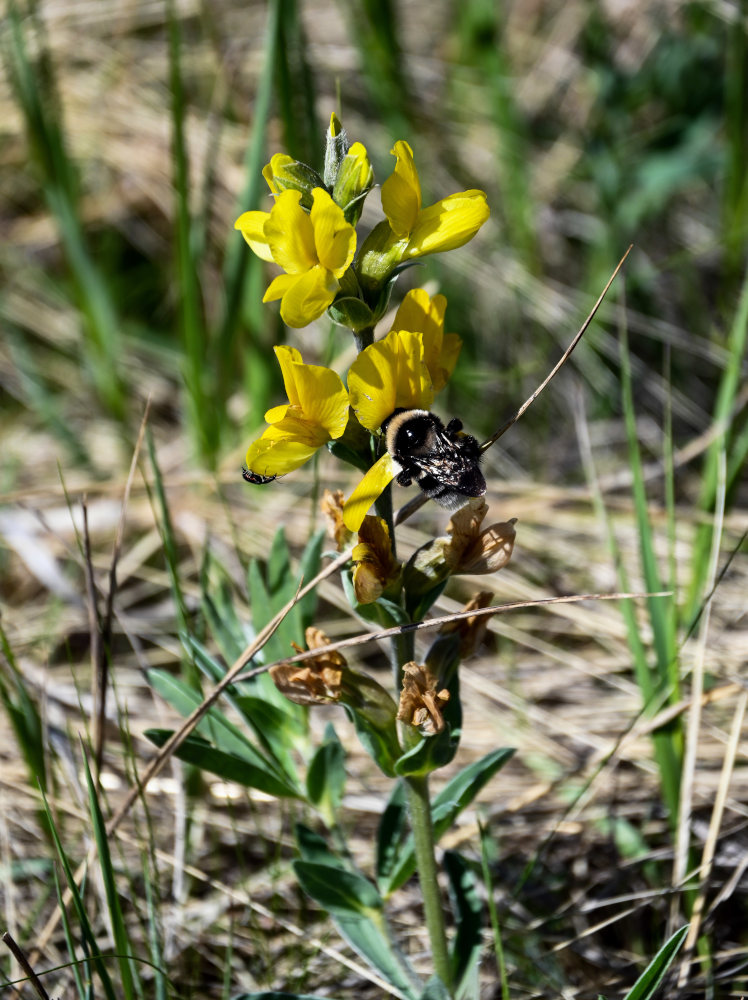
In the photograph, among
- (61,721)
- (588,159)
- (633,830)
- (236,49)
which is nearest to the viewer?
(633,830)

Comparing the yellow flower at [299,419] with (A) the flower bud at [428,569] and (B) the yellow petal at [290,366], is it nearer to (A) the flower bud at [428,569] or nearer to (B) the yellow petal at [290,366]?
(B) the yellow petal at [290,366]

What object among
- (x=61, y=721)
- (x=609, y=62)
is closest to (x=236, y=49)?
(x=609, y=62)

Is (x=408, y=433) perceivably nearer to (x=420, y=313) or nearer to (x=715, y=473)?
(x=420, y=313)

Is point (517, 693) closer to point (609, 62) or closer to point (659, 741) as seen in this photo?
point (659, 741)

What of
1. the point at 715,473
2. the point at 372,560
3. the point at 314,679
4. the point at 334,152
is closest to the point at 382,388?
the point at 372,560

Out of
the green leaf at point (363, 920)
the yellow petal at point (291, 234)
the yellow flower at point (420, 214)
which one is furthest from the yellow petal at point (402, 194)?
the green leaf at point (363, 920)
